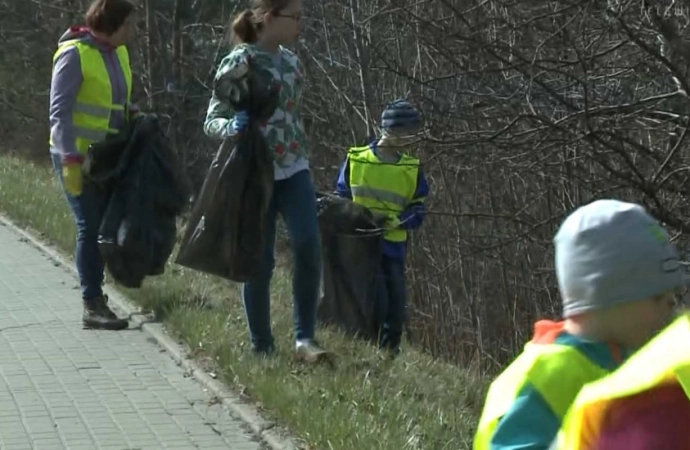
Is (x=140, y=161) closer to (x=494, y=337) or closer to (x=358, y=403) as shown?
(x=358, y=403)

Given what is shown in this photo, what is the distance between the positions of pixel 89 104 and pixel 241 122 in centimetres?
176

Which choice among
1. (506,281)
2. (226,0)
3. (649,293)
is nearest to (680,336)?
(649,293)

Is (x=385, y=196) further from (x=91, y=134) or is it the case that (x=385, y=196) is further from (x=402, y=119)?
(x=91, y=134)

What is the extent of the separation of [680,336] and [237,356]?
17.8 ft

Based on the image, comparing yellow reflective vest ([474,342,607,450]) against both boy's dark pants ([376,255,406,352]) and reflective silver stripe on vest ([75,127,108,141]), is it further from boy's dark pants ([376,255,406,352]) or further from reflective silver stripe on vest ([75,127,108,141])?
boy's dark pants ([376,255,406,352])

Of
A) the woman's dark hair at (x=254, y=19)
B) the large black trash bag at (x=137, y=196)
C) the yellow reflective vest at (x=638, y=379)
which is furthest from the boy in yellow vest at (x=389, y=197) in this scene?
the yellow reflective vest at (x=638, y=379)

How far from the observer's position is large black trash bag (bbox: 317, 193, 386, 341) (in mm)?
8688

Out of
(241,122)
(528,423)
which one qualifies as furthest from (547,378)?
(241,122)

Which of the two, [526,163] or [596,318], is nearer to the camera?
[596,318]

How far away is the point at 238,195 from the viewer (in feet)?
22.9

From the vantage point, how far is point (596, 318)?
8.52 feet

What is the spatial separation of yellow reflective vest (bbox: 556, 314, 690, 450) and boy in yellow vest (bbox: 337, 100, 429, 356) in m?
6.35

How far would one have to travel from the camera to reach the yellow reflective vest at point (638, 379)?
6.17 ft

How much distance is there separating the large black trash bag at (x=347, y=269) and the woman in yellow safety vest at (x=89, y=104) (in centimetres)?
128
